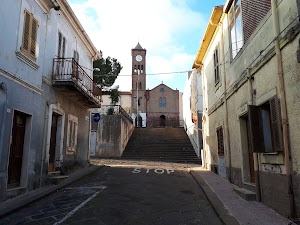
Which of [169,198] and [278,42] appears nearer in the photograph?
[278,42]

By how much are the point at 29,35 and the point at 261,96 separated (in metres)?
7.10

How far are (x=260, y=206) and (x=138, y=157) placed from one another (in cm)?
1743

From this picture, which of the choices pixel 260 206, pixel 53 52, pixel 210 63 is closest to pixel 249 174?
pixel 260 206

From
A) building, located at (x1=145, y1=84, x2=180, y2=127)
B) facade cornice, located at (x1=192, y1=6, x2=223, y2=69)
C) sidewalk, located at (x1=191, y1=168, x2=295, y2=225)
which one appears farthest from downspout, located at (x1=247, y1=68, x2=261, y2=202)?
building, located at (x1=145, y1=84, x2=180, y2=127)

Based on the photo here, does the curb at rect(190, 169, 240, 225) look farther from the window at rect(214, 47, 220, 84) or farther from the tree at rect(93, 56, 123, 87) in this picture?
the tree at rect(93, 56, 123, 87)

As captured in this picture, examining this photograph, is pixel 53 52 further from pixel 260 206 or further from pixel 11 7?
pixel 260 206

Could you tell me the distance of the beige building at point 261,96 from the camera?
5.44 metres

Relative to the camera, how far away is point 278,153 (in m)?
6.05

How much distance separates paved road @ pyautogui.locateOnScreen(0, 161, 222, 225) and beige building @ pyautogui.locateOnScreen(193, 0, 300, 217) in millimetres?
1516

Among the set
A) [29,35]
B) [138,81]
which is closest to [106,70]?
[29,35]

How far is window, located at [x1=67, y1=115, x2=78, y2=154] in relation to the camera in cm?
Answer: 1259

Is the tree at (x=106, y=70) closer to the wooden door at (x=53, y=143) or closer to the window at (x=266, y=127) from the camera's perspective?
the wooden door at (x=53, y=143)

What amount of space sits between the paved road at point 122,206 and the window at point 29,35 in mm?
4517

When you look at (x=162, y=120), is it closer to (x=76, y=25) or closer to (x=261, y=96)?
(x=76, y=25)
